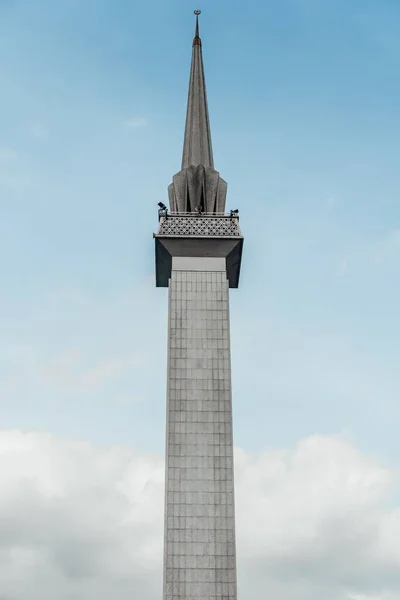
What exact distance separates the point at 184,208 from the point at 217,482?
11308 mm

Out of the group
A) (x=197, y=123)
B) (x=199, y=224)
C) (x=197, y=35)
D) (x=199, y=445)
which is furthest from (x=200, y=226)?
(x=197, y=35)

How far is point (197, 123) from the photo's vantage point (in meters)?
36.1

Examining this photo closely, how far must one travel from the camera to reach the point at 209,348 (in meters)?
30.5

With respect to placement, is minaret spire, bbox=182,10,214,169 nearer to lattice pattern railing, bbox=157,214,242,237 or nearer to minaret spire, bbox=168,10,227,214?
minaret spire, bbox=168,10,227,214

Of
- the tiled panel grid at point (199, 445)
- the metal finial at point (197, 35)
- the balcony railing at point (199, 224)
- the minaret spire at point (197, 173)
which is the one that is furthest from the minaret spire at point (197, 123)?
the tiled panel grid at point (199, 445)

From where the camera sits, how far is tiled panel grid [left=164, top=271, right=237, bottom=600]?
27016 millimetres

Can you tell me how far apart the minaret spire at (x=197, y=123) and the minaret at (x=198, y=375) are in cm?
6

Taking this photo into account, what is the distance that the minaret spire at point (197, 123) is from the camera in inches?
1385

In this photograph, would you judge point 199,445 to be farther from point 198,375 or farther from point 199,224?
point 199,224

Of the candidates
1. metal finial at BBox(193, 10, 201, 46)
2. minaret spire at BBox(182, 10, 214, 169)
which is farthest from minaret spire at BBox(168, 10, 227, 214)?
metal finial at BBox(193, 10, 201, 46)

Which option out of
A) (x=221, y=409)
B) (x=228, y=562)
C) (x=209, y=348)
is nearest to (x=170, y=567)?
→ (x=228, y=562)

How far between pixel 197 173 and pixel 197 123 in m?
2.96

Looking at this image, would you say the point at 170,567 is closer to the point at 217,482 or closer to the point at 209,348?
the point at 217,482

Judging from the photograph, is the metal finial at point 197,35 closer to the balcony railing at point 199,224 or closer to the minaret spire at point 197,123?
the minaret spire at point 197,123
